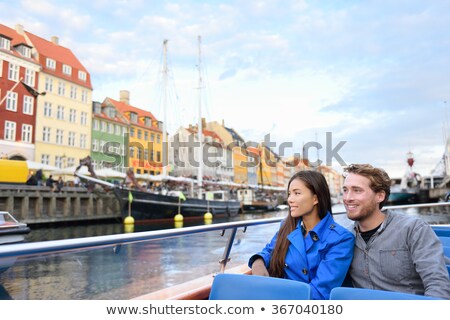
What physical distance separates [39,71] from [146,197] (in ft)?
61.0

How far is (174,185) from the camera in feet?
127

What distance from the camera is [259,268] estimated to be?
2387 mm

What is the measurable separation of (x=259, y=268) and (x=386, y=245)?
738 mm

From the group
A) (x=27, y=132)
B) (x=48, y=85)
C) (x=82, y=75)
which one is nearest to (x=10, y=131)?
(x=27, y=132)

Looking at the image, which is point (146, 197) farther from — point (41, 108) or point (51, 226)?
point (41, 108)

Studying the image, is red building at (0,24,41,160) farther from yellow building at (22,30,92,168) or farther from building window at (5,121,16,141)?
yellow building at (22,30,92,168)

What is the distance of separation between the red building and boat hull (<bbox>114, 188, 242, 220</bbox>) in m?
11.8

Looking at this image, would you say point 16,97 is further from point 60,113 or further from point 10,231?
point 10,231

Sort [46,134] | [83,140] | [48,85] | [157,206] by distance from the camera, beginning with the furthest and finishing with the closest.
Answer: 1. [83,140]
2. [48,85]
3. [46,134]
4. [157,206]

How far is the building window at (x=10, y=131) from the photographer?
107 feet

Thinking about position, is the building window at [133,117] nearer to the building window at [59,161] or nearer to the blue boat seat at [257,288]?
the building window at [59,161]

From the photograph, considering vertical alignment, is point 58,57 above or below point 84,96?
above

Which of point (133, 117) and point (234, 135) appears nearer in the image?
point (133, 117)

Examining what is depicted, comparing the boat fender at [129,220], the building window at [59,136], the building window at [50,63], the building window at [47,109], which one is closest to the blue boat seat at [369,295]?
the boat fender at [129,220]
